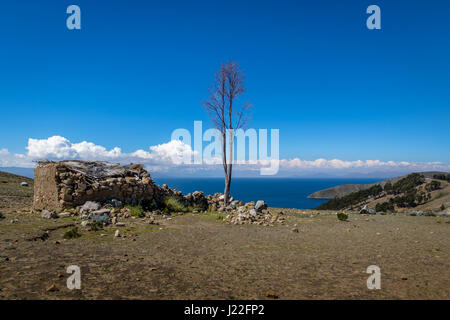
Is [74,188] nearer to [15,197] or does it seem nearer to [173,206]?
[173,206]

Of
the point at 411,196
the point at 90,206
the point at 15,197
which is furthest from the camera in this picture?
the point at 411,196

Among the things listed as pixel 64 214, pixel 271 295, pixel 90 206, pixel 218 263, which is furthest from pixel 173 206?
pixel 271 295

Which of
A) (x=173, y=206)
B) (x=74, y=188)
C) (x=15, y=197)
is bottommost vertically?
(x=173, y=206)

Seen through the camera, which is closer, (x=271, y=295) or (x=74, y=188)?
(x=271, y=295)

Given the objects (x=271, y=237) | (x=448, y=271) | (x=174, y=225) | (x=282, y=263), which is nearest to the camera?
(x=448, y=271)

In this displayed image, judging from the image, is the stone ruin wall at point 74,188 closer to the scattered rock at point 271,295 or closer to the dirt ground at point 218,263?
the dirt ground at point 218,263

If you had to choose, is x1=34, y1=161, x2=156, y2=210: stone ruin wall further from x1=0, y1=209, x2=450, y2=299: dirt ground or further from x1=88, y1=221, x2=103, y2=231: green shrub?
x1=88, y1=221, x2=103, y2=231: green shrub

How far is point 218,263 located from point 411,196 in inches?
1668

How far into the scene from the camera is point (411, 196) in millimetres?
38969

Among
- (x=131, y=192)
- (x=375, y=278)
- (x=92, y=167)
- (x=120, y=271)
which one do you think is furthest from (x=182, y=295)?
(x=92, y=167)

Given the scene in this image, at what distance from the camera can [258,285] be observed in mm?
5141

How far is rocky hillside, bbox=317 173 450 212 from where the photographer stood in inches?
1355

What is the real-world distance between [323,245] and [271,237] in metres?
2.06
